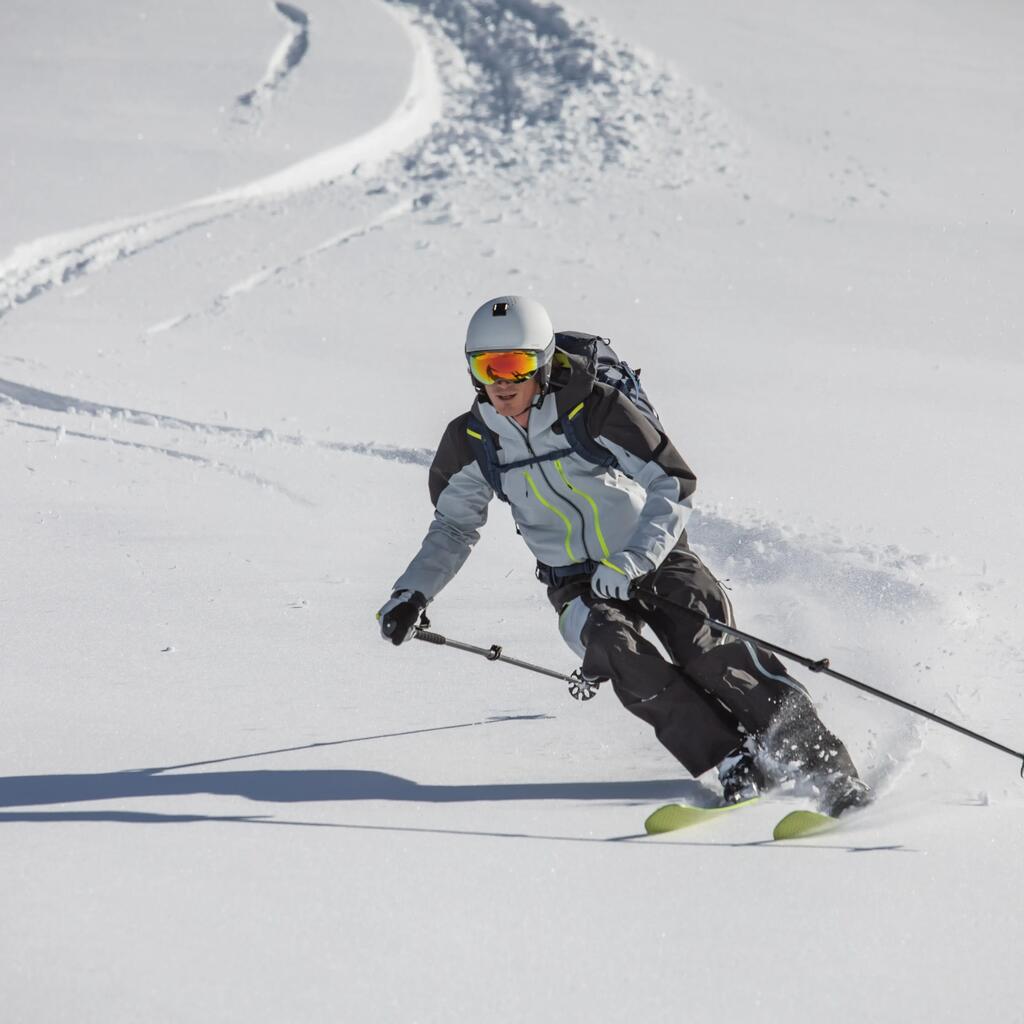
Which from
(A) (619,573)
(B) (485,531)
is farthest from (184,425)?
(A) (619,573)

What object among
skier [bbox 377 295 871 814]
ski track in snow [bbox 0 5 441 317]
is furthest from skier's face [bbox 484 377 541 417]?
ski track in snow [bbox 0 5 441 317]

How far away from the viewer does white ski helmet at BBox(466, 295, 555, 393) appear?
405cm

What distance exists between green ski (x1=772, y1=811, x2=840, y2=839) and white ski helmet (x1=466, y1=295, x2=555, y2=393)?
62.7 inches

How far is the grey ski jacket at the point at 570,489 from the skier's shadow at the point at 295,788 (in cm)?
72

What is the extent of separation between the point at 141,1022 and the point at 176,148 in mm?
16637

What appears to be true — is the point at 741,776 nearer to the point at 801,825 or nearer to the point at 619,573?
the point at 801,825

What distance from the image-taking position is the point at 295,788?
382cm

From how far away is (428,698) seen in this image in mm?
4742

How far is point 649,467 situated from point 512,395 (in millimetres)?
516

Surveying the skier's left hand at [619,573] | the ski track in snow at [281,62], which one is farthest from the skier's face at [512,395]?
the ski track in snow at [281,62]

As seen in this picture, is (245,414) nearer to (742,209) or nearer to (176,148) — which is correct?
(742,209)

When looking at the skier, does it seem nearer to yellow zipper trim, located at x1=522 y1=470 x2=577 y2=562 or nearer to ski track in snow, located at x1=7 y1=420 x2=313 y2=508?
yellow zipper trim, located at x1=522 y1=470 x2=577 y2=562

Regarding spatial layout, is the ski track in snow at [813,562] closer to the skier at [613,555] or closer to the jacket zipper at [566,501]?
the skier at [613,555]

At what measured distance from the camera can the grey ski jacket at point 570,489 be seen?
4.06m
